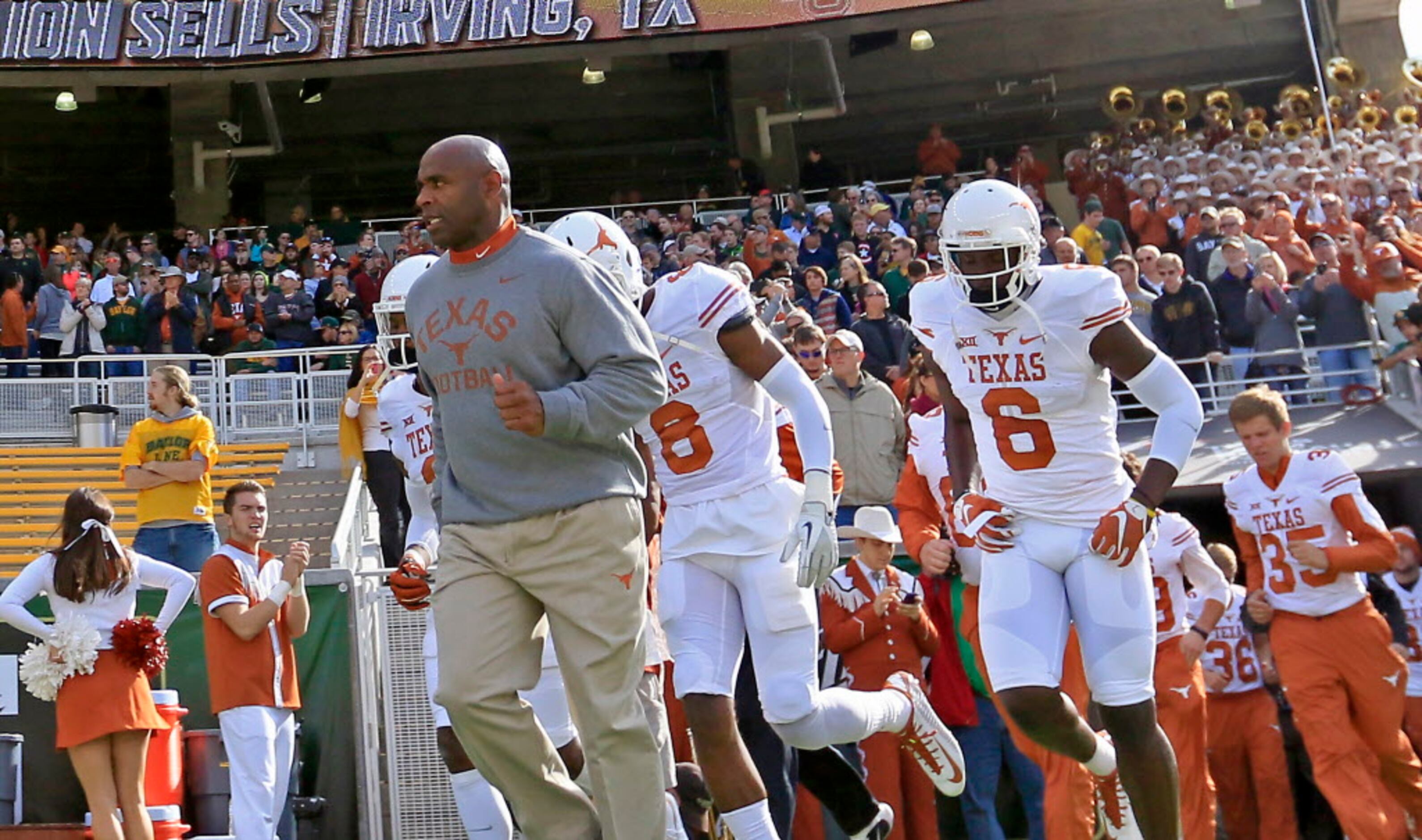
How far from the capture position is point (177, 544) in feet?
33.9

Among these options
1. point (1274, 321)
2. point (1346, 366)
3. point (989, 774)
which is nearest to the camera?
point (989, 774)

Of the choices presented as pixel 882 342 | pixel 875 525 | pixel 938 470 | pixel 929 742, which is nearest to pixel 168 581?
pixel 875 525

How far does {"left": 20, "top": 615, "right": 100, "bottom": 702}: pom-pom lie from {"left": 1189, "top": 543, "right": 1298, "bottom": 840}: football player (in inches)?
195

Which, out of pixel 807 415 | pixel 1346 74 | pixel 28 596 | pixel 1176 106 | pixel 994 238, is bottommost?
pixel 28 596

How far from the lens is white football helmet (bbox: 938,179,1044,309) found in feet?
18.5

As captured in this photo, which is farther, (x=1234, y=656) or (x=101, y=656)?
(x=1234, y=656)

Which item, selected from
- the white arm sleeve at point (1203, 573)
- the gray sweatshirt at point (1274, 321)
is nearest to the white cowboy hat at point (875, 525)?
the white arm sleeve at point (1203, 573)

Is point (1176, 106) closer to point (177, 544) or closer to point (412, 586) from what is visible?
point (177, 544)

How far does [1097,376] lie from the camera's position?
18.9ft

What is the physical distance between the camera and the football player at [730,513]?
5637mm

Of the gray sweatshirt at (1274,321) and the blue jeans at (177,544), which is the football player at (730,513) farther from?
the gray sweatshirt at (1274,321)

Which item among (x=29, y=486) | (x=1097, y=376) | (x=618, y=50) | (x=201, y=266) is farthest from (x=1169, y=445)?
(x=618, y=50)

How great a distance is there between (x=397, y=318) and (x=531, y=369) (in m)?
2.40

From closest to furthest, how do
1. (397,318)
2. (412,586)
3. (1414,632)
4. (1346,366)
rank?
(412,586), (397,318), (1414,632), (1346,366)
